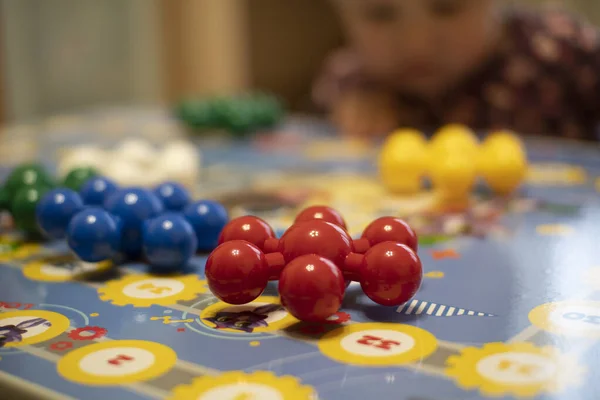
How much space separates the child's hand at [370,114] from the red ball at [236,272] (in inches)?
36.1

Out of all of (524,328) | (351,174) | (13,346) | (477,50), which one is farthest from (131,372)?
(477,50)

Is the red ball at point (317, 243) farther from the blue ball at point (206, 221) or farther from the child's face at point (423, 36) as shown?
the child's face at point (423, 36)

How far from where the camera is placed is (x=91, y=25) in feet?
7.76

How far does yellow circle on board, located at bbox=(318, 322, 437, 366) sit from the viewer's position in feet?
1.42

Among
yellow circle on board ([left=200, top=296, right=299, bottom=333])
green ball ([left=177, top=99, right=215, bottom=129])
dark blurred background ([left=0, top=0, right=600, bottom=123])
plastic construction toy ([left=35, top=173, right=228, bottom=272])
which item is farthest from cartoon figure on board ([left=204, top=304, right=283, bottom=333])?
dark blurred background ([left=0, top=0, right=600, bottom=123])

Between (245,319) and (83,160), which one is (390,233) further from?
(83,160)

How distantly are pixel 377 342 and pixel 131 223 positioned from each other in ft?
0.92

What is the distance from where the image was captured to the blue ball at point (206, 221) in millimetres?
650

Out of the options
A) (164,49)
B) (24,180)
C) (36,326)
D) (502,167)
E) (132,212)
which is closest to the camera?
(36,326)

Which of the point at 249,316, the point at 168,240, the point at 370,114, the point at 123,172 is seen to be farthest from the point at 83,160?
the point at 370,114

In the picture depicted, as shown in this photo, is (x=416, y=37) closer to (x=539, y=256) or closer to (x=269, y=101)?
(x=269, y=101)

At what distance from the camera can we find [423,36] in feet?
3.97

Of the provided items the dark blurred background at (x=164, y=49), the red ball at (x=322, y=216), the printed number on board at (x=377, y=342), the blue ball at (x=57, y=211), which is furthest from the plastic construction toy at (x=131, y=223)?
the dark blurred background at (x=164, y=49)

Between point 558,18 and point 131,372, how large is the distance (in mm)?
1218
